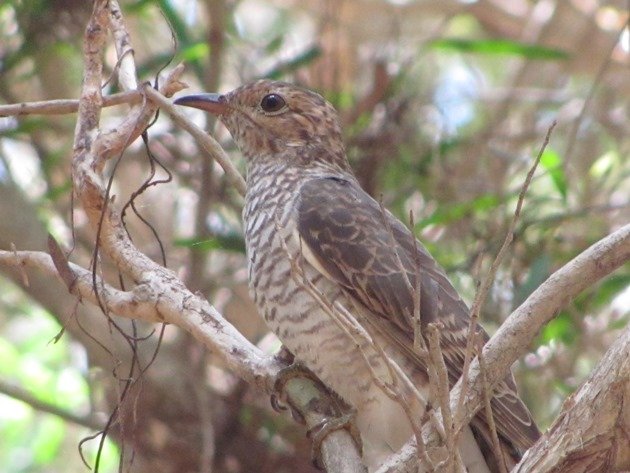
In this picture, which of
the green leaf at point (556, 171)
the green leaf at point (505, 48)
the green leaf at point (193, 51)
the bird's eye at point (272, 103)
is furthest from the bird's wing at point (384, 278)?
the green leaf at point (505, 48)

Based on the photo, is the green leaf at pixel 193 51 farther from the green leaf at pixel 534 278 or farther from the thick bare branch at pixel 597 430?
the thick bare branch at pixel 597 430

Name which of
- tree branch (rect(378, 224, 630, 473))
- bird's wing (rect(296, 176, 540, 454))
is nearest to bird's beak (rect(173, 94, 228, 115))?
bird's wing (rect(296, 176, 540, 454))

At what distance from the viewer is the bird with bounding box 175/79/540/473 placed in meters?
2.95

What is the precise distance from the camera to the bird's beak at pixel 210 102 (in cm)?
351

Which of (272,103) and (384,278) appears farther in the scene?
(272,103)

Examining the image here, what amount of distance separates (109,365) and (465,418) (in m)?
2.10

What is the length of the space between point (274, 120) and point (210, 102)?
204mm

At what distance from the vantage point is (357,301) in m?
3.06

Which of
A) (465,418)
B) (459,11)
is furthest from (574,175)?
(465,418)

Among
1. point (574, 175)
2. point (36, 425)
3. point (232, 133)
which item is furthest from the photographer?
point (36, 425)

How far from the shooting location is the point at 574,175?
5.25 metres

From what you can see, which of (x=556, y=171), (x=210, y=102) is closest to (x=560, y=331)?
(x=556, y=171)

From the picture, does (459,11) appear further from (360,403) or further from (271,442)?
(360,403)

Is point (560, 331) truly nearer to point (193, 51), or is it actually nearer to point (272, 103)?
point (272, 103)
